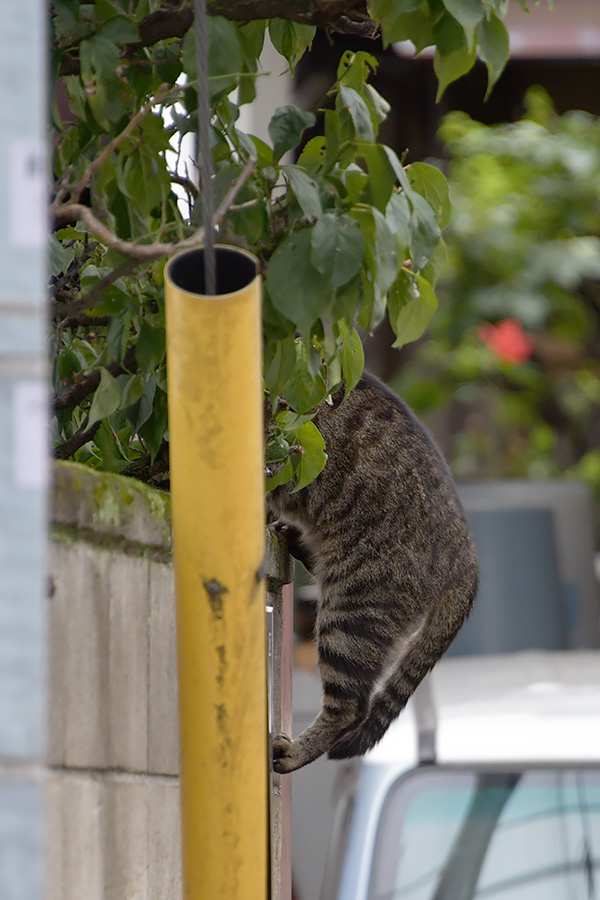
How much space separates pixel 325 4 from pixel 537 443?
Result: 26.3 ft

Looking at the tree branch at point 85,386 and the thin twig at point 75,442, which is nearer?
the tree branch at point 85,386

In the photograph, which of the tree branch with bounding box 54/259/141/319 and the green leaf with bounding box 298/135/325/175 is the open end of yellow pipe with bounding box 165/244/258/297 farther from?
the green leaf with bounding box 298/135/325/175

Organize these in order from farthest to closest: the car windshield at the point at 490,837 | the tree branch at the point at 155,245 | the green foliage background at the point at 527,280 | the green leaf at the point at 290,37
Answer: the green foliage background at the point at 527,280 < the car windshield at the point at 490,837 < the green leaf at the point at 290,37 < the tree branch at the point at 155,245

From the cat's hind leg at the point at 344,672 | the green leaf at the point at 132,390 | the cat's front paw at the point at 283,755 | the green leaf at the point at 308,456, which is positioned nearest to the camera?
the green leaf at the point at 132,390

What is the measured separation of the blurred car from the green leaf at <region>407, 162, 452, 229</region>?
2.32 metres

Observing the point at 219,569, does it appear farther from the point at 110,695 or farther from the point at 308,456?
the point at 308,456

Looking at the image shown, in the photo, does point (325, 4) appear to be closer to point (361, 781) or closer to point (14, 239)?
point (14, 239)

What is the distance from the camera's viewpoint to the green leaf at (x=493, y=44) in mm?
1538

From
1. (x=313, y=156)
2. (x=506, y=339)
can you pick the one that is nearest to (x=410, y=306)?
(x=313, y=156)

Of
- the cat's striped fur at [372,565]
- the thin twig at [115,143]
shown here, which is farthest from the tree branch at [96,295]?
the cat's striped fur at [372,565]

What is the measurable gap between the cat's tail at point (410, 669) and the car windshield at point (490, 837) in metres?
0.67

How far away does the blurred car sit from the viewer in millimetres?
3619

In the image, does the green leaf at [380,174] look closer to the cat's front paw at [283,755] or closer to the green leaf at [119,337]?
the green leaf at [119,337]

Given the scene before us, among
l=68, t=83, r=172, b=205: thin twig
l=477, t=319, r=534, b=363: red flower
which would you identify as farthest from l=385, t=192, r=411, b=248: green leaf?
l=477, t=319, r=534, b=363: red flower
